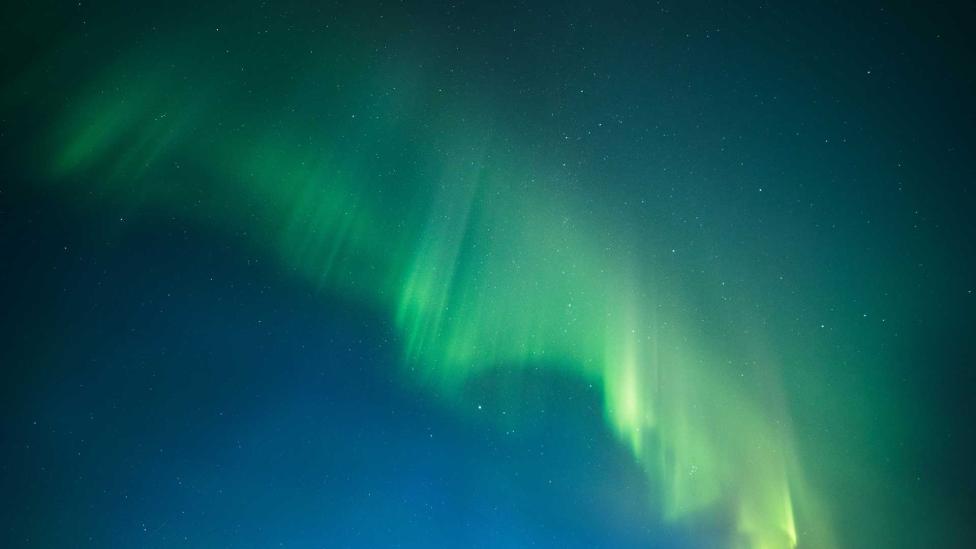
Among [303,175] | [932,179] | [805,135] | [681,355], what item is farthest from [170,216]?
[932,179]

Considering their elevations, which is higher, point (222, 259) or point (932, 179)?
point (932, 179)

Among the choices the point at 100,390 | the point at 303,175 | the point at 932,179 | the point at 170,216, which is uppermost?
the point at 932,179

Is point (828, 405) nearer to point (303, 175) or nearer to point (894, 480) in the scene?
point (894, 480)

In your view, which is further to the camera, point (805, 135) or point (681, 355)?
point (681, 355)

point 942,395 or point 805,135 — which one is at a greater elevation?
point 805,135

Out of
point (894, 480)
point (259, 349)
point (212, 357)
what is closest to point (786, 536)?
point (894, 480)

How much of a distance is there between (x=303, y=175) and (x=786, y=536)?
3.00 meters

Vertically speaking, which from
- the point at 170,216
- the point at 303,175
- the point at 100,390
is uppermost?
the point at 303,175

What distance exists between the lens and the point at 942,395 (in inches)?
109

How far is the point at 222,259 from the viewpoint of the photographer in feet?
9.64

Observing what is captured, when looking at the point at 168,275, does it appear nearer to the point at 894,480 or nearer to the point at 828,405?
the point at 828,405

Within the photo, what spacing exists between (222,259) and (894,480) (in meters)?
3.45

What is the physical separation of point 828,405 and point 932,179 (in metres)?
1.16

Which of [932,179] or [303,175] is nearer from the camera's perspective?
[932,179]
